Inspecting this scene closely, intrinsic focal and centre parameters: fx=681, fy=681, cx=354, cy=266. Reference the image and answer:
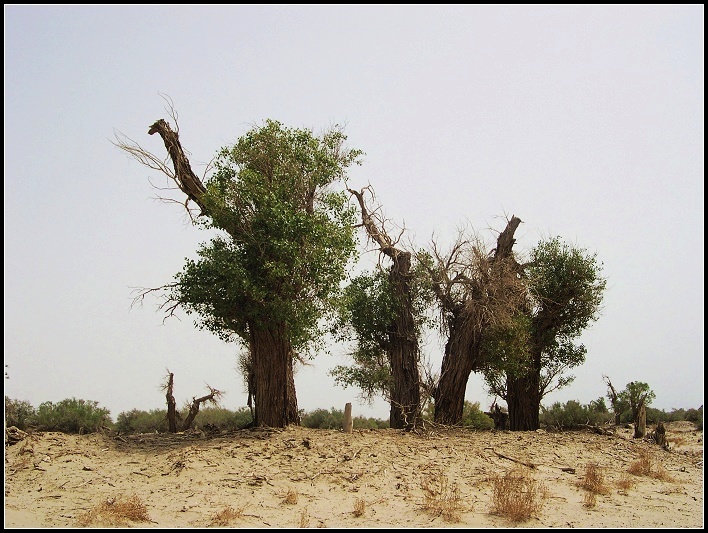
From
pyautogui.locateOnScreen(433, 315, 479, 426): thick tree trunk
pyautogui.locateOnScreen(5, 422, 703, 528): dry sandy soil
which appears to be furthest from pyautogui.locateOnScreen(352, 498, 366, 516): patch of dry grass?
pyautogui.locateOnScreen(433, 315, 479, 426): thick tree trunk

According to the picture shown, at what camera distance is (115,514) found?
42.6 ft

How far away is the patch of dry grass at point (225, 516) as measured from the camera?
12.8 metres

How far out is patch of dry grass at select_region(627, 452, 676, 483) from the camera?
17609mm

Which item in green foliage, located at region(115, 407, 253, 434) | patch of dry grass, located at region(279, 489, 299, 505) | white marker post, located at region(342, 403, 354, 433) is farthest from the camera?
green foliage, located at region(115, 407, 253, 434)

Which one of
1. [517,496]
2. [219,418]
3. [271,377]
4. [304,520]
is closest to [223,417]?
[219,418]

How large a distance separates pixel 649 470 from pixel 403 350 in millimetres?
9095

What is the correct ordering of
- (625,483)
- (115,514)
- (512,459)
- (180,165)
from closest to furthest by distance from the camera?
(115,514), (625,483), (512,459), (180,165)

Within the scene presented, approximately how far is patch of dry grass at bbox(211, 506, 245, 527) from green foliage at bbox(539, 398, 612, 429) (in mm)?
21499

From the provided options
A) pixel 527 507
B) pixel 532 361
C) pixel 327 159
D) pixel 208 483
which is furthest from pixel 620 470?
pixel 327 159

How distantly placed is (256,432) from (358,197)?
997 cm

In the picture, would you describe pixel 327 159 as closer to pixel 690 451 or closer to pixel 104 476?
pixel 104 476

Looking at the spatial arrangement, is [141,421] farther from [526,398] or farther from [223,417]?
[526,398]

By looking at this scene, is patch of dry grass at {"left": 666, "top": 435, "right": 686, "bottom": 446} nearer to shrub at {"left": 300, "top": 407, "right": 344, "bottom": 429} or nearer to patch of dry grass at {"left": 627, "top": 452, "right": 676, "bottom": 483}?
patch of dry grass at {"left": 627, "top": 452, "right": 676, "bottom": 483}

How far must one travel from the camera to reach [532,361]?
26.7 metres
